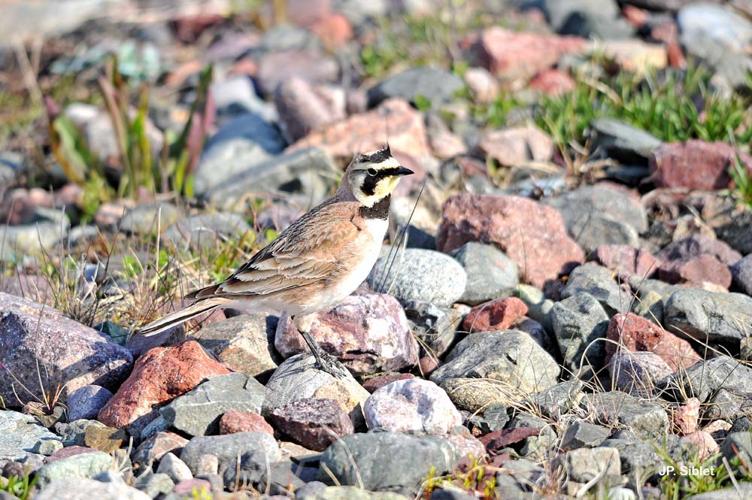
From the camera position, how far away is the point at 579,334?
5.58 m

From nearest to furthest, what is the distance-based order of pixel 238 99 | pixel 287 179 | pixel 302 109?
pixel 287 179
pixel 302 109
pixel 238 99

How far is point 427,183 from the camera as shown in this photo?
7895 millimetres

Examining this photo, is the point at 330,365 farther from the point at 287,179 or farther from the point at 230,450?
the point at 287,179

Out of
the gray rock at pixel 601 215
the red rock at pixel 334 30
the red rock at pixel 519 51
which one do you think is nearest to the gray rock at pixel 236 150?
the red rock at pixel 519 51

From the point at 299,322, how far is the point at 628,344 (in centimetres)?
176

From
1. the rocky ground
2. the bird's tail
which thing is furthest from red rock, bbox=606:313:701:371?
the bird's tail

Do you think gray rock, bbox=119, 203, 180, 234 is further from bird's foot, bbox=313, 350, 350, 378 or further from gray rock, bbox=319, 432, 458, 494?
gray rock, bbox=319, 432, 458, 494

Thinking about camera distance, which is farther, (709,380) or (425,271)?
(425,271)

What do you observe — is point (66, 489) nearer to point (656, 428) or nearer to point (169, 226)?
point (656, 428)

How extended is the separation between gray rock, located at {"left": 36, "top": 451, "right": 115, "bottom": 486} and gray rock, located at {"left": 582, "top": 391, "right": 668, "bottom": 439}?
86.6 inches

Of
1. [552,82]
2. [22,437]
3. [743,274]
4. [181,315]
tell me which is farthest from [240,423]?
[552,82]

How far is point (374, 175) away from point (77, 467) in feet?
7.11

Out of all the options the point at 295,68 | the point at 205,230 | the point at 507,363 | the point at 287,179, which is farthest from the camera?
the point at 295,68

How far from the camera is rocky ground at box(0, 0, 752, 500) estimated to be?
4375 millimetres
